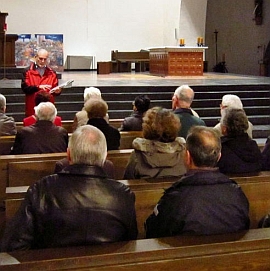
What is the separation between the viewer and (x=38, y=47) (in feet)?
52.1

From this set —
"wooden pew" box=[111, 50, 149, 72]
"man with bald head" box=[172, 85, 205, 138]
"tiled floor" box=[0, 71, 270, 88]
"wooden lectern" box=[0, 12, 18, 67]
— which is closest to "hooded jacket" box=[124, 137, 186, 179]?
"man with bald head" box=[172, 85, 205, 138]

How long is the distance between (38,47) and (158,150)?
13.1 meters

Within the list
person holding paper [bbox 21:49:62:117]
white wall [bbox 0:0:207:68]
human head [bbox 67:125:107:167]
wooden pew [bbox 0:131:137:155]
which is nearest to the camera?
human head [bbox 67:125:107:167]

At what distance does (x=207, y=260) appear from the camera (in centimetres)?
193

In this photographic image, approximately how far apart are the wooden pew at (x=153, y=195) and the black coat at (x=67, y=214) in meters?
0.60

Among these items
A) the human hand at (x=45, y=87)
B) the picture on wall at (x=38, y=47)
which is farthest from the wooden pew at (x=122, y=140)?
the picture on wall at (x=38, y=47)

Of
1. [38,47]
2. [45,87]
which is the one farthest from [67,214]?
[38,47]

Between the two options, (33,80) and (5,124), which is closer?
(5,124)

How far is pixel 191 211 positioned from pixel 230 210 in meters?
0.20

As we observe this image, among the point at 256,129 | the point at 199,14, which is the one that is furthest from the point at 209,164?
the point at 199,14

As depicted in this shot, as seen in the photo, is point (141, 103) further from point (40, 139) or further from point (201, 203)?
point (201, 203)

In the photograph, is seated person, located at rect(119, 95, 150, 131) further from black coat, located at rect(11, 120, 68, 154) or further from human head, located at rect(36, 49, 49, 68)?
human head, located at rect(36, 49, 49, 68)

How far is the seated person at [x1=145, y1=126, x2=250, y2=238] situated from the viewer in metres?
2.34

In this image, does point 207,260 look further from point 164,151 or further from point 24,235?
point 164,151
